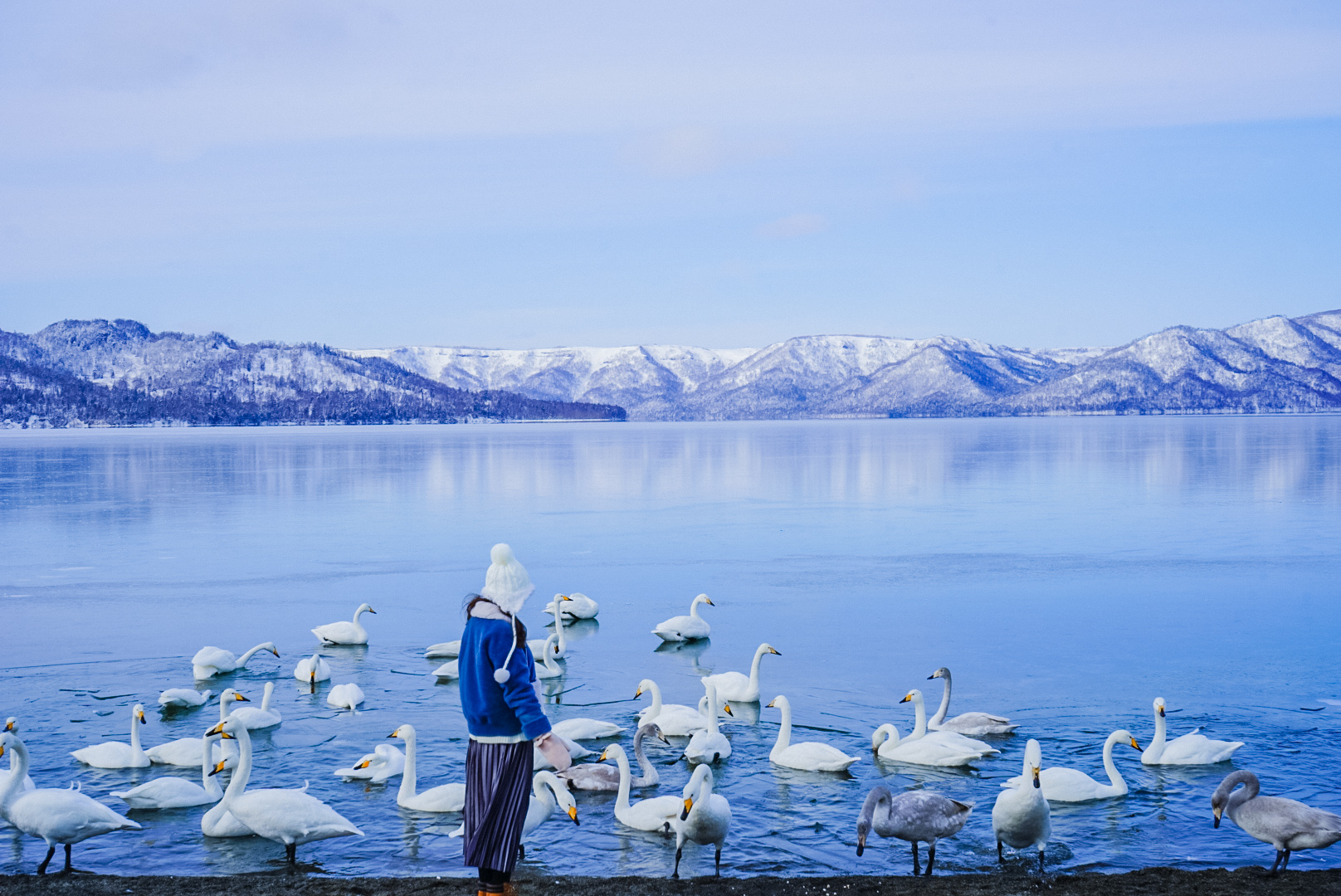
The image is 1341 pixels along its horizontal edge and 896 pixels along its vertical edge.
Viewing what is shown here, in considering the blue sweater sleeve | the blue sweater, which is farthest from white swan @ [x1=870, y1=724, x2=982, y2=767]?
the blue sweater sleeve

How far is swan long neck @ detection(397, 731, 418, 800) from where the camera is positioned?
12227 millimetres

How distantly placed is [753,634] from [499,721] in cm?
1473

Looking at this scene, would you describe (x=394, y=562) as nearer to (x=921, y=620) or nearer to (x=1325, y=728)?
Result: (x=921, y=620)

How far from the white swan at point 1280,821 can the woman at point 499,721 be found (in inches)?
260

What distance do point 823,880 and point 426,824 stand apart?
4424 mm

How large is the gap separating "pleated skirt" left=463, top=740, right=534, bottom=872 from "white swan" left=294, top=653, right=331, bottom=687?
1067 cm

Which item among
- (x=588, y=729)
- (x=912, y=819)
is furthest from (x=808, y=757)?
(x=912, y=819)

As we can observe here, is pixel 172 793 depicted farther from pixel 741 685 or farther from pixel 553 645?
pixel 553 645

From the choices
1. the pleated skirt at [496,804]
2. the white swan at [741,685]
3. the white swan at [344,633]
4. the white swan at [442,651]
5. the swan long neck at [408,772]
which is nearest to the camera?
the pleated skirt at [496,804]

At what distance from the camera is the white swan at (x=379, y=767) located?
12898 millimetres

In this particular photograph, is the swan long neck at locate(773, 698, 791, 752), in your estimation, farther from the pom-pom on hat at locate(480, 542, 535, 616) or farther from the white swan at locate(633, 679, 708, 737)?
the pom-pom on hat at locate(480, 542, 535, 616)

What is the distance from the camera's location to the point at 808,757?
43.6ft

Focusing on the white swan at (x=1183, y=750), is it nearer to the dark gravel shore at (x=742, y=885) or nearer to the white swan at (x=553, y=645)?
the dark gravel shore at (x=742, y=885)

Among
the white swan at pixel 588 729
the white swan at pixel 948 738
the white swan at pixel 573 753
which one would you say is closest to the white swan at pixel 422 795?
the white swan at pixel 573 753
